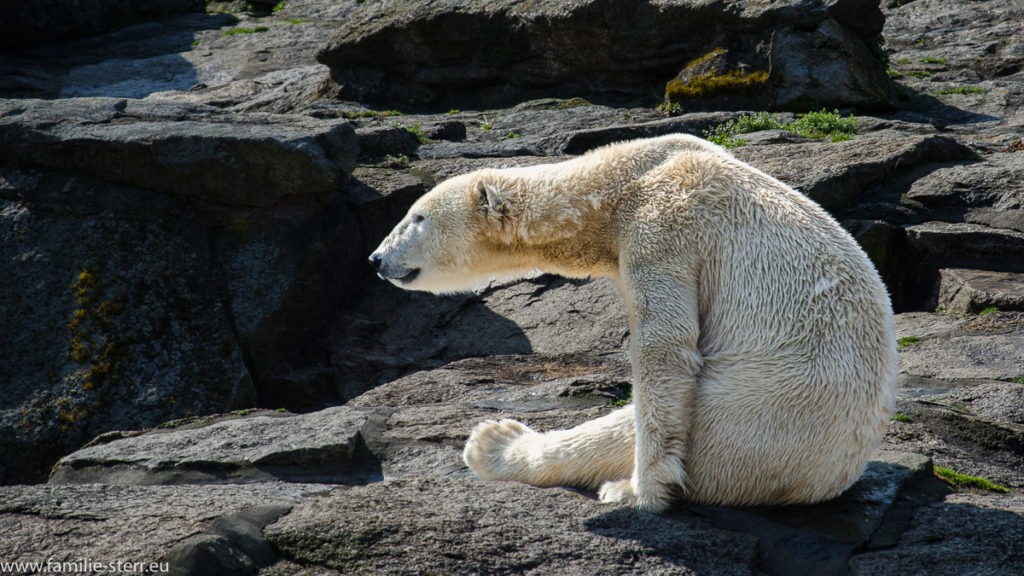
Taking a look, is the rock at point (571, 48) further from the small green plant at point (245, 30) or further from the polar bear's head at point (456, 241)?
the polar bear's head at point (456, 241)

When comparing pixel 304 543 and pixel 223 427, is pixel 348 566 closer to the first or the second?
pixel 304 543

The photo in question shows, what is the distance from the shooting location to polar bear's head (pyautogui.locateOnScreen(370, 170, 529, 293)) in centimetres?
425

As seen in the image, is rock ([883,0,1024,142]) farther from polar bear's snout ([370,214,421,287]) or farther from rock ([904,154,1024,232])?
polar bear's snout ([370,214,421,287])

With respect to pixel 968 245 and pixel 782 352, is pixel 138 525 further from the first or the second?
pixel 968 245

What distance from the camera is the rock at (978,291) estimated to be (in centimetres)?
654

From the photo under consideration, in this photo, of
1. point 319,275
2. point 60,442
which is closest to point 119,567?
point 60,442

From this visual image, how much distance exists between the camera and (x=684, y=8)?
1138cm

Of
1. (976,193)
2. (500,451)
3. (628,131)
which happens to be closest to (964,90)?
(976,193)

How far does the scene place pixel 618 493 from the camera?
3629 mm

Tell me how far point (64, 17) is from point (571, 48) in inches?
434

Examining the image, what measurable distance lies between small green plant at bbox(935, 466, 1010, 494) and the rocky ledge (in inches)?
0.8

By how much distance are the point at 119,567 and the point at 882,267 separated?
21.2 feet

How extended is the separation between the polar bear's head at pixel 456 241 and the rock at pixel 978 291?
4192 mm

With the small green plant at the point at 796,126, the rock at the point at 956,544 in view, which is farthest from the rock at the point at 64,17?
the rock at the point at 956,544
